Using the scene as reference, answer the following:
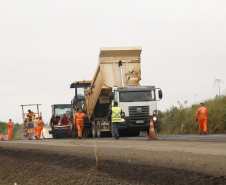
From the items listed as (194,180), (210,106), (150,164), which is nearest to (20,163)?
(150,164)

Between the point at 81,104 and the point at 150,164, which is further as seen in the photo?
the point at 81,104

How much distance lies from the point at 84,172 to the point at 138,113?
47.3 ft

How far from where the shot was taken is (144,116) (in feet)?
74.4

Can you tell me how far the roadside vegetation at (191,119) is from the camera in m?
26.0

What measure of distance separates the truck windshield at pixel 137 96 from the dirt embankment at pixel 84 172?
385 inches

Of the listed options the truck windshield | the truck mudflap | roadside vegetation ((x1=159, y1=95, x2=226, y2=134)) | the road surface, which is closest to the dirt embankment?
the road surface

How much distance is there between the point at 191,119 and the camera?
29.0 metres

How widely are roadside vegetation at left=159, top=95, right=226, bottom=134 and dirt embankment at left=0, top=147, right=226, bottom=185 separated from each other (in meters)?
15.2

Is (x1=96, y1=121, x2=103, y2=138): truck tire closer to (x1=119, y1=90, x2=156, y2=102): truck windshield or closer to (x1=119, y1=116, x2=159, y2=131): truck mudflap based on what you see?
(x1=119, y1=116, x2=159, y2=131): truck mudflap

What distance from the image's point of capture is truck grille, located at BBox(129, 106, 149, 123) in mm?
22547

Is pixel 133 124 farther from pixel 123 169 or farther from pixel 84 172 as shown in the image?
pixel 123 169

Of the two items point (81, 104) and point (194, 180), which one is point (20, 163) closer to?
point (194, 180)

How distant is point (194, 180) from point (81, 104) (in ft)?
76.3

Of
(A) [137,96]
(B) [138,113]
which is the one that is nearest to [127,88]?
(A) [137,96]
